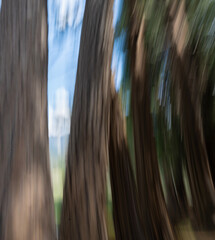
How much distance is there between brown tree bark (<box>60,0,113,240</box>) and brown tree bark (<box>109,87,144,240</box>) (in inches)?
24.6

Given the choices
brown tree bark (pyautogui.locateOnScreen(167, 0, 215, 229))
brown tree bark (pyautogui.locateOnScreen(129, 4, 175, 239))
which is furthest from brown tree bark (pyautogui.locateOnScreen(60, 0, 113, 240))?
brown tree bark (pyautogui.locateOnScreen(167, 0, 215, 229))

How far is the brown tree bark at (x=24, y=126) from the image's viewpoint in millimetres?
1381

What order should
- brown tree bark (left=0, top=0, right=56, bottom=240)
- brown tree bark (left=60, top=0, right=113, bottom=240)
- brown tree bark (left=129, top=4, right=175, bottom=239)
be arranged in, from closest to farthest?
brown tree bark (left=0, top=0, right=56, bottom=240), brown tree bark (left=60, top=0, right=113, bottom=240), brown tree bark (left=129, top=4, right=175, bottom=239)

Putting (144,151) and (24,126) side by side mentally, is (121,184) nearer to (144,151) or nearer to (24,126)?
(144,151)

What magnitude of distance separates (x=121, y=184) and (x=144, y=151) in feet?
1.32

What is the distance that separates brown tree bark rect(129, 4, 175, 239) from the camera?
2389 millimetres

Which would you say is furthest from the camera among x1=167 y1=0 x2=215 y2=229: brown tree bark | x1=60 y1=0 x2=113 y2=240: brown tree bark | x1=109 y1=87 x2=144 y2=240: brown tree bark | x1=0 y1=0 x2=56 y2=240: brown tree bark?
x1=167 y1=0 x2=215 y2=229: brown tree bark

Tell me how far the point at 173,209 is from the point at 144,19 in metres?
1.67

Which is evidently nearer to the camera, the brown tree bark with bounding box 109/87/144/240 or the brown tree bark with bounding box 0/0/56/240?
the brown tree bark with bounding box 0/0/56/240

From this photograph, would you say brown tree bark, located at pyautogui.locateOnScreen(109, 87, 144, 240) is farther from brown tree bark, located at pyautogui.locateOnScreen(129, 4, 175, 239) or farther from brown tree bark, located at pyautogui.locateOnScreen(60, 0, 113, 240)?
brown tree bark, located at pyautogui.locateOnScreen(60, 0, 113, 240)

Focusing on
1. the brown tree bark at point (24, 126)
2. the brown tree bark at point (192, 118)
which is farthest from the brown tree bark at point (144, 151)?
the brown tree bark at point (24, 126)

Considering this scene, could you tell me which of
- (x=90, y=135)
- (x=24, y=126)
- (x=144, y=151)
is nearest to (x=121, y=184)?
(x=144, y=151)

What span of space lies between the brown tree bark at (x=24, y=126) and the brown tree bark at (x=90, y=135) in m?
0.16

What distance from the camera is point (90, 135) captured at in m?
1.69
